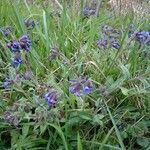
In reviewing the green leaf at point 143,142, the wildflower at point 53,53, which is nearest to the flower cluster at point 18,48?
the wildflower at point 53,53

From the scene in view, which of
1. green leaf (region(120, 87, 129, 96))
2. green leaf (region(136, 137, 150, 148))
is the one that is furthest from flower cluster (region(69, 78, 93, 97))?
green leaf (region(136, 137, 150, 148))

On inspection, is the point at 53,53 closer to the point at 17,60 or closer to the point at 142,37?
the point at 17,60

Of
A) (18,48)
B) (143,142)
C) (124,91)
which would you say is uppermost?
(18,48)

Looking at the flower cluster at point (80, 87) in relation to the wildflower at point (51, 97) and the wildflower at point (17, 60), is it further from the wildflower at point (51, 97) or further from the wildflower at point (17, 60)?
the wildflower at point (17, 60)

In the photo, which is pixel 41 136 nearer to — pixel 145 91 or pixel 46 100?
pixel 46 100

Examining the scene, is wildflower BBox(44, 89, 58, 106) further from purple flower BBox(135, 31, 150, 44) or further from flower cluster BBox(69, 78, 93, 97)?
purple flower BBox(135, 31, 150, 44)

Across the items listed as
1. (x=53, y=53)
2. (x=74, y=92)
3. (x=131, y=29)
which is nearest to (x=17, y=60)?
(x=53, y=53)

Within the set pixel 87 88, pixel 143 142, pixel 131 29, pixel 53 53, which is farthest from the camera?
pixel 131 29
